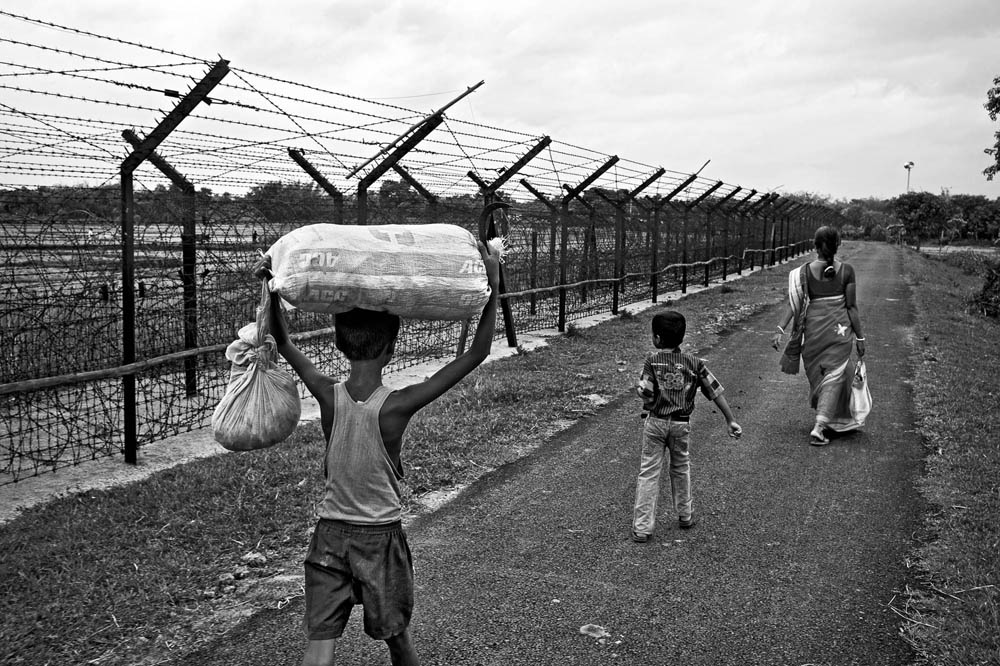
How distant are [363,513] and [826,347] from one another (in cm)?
535

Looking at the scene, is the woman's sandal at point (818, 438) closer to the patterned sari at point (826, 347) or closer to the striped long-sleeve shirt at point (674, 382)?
the patterned sari at point (826, 347)

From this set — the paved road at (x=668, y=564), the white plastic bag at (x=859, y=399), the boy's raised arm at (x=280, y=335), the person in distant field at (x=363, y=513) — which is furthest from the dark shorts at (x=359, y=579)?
the white plastic bag at (x=859, y=399)

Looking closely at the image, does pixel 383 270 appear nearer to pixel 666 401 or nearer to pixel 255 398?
pixel 255 398

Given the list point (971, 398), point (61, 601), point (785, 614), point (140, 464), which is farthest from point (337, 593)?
point (971, 398)

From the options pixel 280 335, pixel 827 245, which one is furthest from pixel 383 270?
pixel 827 245

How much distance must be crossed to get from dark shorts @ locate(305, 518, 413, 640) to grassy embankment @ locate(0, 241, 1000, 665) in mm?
1246

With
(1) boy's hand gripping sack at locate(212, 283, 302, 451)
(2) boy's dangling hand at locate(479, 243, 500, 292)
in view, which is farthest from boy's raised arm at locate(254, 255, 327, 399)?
(2) boy's dangling hand at locate(479, 243, 500, 292)

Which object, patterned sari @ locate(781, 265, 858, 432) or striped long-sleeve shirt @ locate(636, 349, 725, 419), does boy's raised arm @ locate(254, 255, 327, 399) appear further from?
patterned sari @ locate(781, 265, 858, 432)

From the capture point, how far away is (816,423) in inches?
266

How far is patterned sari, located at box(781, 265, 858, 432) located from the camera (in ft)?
22.3

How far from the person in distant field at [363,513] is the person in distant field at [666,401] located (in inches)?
86.5

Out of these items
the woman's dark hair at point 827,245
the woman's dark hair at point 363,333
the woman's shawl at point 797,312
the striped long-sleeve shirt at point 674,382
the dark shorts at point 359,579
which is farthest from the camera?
the woman's shawl at point 797,312

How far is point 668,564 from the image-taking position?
169 inches

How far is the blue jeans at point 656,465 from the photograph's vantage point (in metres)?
4.62
